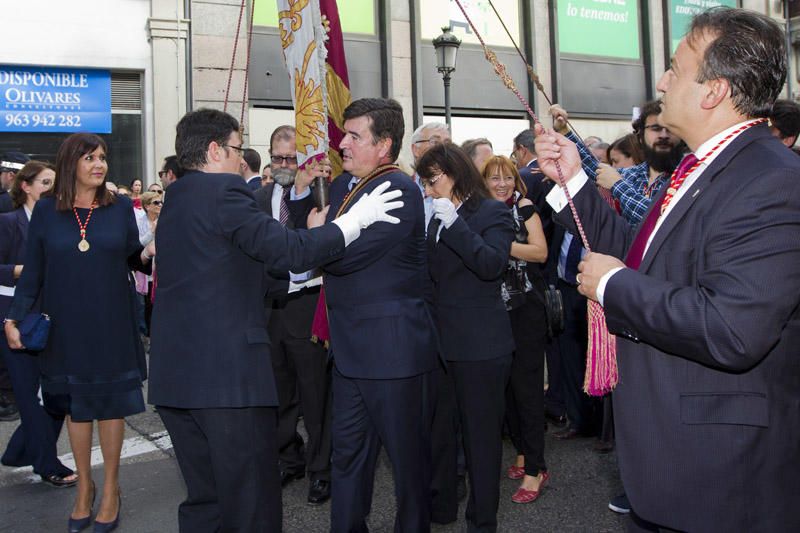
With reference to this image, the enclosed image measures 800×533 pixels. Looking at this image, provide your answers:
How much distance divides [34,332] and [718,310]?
3.62m

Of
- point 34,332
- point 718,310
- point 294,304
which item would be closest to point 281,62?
point 294,304

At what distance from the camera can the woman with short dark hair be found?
3961 mm

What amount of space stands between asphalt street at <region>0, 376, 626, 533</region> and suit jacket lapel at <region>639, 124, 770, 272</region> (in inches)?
102

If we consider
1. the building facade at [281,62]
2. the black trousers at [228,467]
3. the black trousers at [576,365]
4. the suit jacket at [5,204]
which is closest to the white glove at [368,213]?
the black trousers at [228,467]

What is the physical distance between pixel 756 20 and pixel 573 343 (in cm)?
416

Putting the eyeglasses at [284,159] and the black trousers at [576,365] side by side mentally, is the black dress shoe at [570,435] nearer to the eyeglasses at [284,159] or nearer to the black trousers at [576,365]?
the black trousers at [576,365]

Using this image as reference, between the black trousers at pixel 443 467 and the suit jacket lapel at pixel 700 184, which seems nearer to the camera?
the suit jacket lapel at pixel 700 184

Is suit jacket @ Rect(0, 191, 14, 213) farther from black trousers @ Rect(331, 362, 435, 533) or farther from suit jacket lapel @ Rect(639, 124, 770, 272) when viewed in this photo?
suit jacket lapel @ Rect(639, 124, 770, 272)

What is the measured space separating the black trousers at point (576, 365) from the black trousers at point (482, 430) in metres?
2.04

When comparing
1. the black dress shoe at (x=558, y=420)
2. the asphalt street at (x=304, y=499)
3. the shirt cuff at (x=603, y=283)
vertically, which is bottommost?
the asphalt street at (x=304, y=499)

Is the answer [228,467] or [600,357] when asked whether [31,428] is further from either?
[600,357]

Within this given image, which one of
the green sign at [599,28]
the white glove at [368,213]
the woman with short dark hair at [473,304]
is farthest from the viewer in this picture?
the green sign at [599,28]

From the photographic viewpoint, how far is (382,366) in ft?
11.3

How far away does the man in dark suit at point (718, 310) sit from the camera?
1939 millimetres
